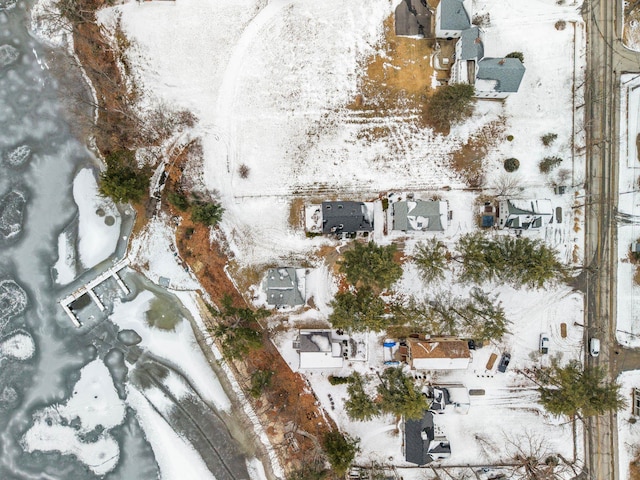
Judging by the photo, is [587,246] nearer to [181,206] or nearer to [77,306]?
[181,206]

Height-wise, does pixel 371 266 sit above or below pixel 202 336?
above

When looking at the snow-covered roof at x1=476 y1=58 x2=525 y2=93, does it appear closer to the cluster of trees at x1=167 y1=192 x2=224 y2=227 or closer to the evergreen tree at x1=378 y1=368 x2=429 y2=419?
the cluster of trees at x1=167 y1=192 x2=224 y2=227

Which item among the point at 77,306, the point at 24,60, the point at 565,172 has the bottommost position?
the point at 77,306

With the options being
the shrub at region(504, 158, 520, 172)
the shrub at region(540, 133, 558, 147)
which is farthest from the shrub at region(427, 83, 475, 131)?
the shrub at region(540, 133, 558, 147)

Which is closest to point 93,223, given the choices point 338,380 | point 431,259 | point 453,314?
point 338,380

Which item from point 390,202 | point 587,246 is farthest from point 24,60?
point 587,246

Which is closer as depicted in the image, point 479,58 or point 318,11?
point 479,58

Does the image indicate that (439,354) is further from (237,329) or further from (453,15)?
(453,15)
